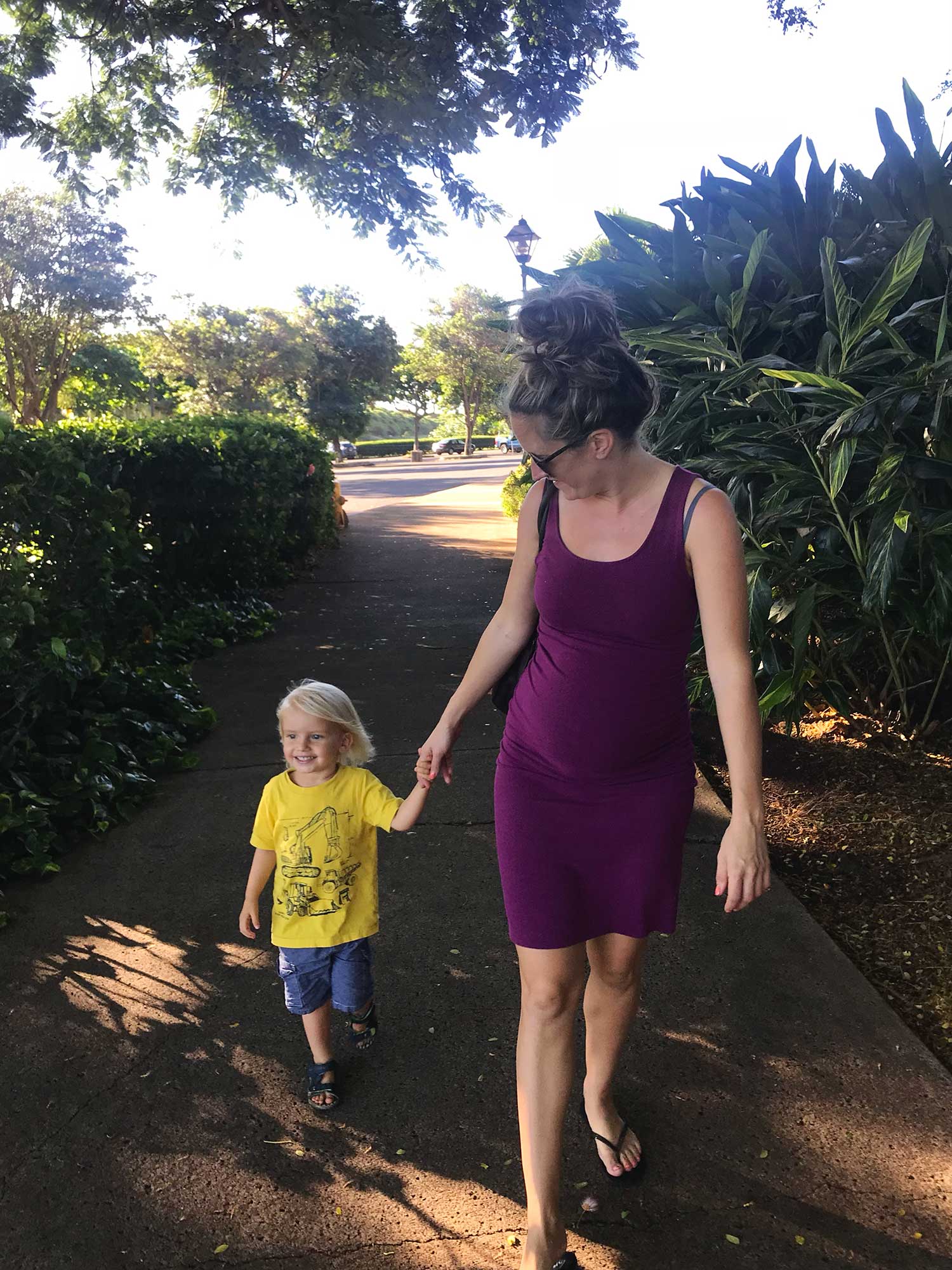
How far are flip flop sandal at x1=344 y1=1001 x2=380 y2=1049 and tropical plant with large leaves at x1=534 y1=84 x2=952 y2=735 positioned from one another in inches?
79.9

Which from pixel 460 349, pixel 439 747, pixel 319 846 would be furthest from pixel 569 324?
pixel 460 349

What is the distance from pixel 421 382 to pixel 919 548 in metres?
54.7

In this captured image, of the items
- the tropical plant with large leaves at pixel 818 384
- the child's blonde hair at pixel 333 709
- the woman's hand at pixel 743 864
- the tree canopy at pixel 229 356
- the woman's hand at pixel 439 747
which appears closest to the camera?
the woman's hand at pixel 743 864

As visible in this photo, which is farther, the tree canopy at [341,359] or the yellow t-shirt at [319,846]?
the tree canopy at [341,359]

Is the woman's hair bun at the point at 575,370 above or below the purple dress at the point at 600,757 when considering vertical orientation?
above

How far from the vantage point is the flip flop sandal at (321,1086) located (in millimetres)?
2559

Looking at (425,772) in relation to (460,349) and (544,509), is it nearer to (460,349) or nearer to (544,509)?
(544,509)

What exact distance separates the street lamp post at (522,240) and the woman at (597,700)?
14.8 m

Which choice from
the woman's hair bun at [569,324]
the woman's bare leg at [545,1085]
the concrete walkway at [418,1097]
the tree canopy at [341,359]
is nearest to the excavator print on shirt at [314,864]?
the concrete walkway at [418,1097]

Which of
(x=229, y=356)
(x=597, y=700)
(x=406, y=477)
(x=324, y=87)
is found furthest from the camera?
(x=406, y=477)

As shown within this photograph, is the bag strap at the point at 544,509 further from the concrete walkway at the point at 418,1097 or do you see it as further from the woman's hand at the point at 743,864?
the concrete walkway at the point at 418,1097

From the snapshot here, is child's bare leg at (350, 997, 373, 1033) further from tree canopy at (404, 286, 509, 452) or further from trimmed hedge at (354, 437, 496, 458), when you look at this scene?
trimmed hedge at (354, 437, 496, 458)

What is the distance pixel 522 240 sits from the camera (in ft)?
51.5

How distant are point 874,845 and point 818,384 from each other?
6.21ft
